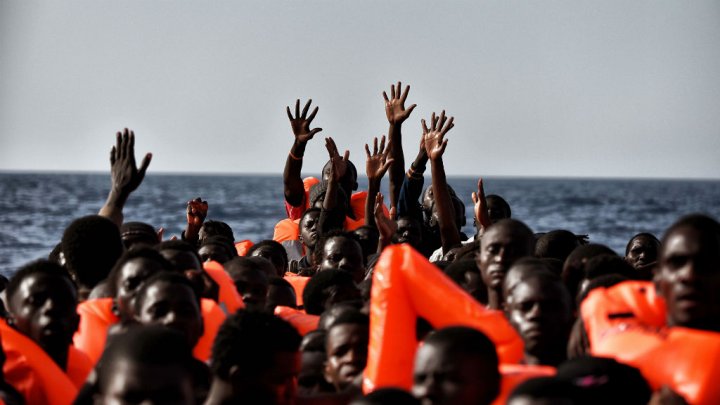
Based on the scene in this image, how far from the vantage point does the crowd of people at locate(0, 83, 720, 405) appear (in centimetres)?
473

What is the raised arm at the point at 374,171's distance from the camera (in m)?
10.5

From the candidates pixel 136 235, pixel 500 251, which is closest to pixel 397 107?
pixel 136 235

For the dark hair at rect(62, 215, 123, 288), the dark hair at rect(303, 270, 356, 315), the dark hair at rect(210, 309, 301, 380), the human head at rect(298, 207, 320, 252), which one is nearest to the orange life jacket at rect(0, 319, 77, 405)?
the dark hair at rect(210, 309, 301, 380)

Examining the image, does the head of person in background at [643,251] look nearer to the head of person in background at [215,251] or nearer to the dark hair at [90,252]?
the head of person in background at [215,251]

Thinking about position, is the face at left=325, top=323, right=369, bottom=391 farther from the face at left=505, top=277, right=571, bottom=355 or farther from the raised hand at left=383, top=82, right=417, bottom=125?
the raised hand at left=383, top=82, right=417, bottom=125

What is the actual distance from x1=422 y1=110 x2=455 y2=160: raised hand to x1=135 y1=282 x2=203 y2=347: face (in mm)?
4078

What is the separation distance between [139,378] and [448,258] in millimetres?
4909

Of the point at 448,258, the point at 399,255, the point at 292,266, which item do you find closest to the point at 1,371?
the point at 399,255

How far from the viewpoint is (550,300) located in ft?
18.8

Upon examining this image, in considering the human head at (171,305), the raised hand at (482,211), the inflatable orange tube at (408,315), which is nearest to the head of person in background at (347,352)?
the inflatable orange tube at (408,315)

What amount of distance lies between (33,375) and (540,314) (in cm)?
215

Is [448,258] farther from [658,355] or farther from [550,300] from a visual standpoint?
[658,355]

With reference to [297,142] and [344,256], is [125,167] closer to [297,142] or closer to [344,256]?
[344,256]

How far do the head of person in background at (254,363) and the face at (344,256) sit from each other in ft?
11.7
